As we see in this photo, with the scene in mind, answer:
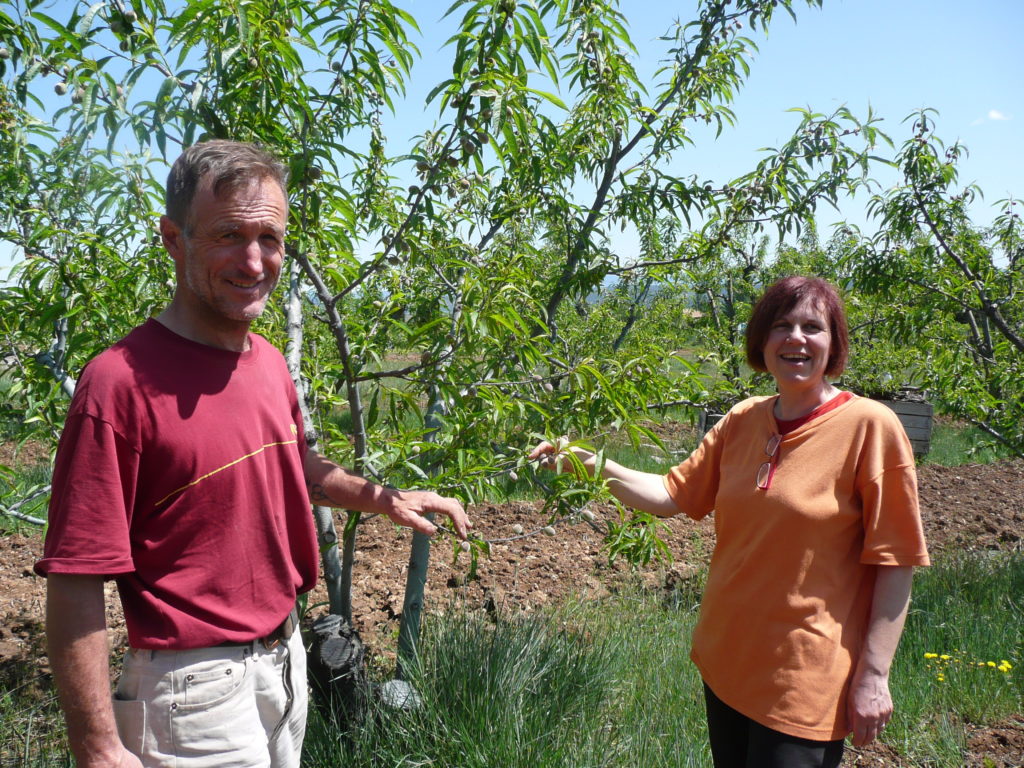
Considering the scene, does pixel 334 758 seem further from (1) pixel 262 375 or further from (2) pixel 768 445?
Answer: (2) pixel 768 445

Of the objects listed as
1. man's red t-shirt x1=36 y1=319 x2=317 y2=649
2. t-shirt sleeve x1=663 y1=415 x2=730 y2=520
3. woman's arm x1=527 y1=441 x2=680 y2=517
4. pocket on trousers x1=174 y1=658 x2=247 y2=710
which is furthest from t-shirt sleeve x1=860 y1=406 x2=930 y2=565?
pocket on trousers x1=174 y1=658 x2=247 y2=710

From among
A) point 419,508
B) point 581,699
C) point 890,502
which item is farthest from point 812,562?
point 581,699

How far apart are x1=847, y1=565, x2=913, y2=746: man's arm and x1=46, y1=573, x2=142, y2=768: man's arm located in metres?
1.82

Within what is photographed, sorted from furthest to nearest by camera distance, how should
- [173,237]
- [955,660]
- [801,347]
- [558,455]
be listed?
[955,660], [558,455], [801,347], [173,237]

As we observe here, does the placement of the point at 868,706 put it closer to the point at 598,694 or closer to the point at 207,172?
the point at 598,694

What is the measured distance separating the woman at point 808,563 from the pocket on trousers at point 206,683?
139cm

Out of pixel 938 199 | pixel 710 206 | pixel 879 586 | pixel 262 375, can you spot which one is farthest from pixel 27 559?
pixel 938 199

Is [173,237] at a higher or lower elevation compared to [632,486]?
higher

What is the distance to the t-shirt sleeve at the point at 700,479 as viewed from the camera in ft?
8.39

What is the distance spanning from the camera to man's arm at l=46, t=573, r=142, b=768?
4.68ft

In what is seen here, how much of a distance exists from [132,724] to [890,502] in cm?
196

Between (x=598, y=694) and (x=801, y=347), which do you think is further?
(x=598, y=694)

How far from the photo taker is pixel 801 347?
7.36 ft

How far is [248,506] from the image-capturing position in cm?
169
